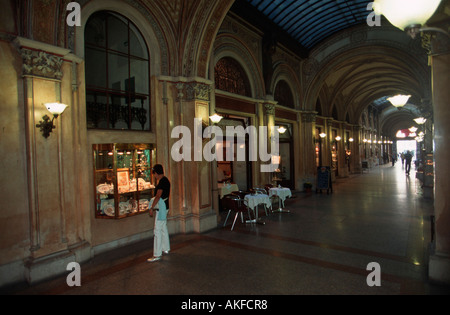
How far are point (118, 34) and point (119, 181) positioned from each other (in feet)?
12.0

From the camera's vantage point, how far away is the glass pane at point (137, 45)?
6.94 m

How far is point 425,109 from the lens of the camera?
11.4 meters

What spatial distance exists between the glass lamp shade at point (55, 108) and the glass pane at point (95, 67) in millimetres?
1473

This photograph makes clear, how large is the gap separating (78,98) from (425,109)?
41.9 feet

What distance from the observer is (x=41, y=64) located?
4.82 m

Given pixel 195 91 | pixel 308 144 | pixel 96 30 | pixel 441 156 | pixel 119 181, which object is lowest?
pixel 119 181

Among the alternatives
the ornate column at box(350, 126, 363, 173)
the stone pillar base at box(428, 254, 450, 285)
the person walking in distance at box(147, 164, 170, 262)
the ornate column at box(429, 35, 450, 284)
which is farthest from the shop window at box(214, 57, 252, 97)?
the ornate column at box(350, 126, 363, 173)

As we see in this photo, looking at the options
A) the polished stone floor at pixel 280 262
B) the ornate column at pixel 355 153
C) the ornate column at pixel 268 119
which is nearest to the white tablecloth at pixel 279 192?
the polished stone floor at pixel 280 262

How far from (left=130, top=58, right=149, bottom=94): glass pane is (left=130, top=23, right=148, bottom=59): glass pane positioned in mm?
172

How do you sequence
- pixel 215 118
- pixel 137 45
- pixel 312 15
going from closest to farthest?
pixel 137 45
pixel 215 118
pixel 312 15

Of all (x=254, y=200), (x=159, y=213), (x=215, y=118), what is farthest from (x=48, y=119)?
(x=254, y=200)

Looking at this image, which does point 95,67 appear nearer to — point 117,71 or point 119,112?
point 117,71

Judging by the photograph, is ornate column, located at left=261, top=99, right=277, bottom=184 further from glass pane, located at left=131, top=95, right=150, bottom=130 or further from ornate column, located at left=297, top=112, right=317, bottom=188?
glass pane, located at left=131, top=95, right=150, bottom=130
